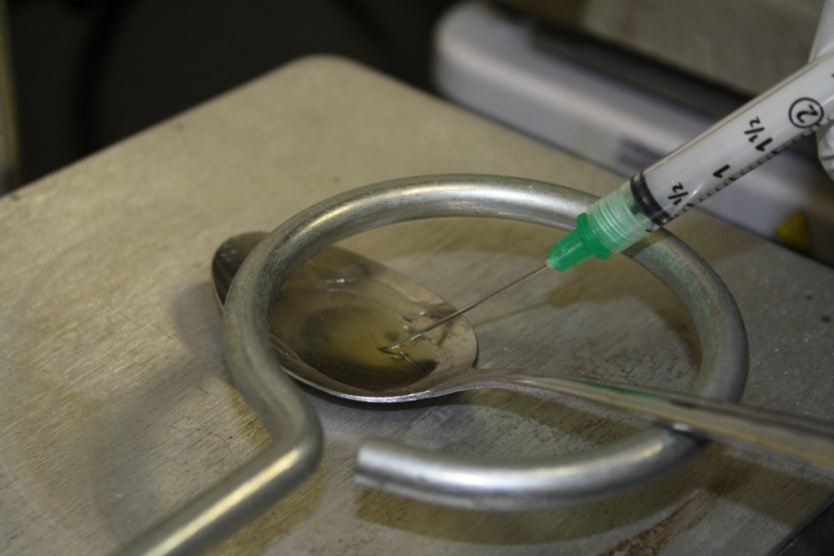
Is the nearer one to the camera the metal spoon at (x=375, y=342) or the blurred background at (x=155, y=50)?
the metal spoon at (x=375, y=342)

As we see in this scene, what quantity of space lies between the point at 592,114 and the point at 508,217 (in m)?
0.23

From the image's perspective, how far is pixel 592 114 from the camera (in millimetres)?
585

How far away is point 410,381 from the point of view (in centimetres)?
36

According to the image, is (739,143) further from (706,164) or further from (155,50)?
(155,50)

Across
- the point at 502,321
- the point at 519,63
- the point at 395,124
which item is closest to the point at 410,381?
the point at 502,321

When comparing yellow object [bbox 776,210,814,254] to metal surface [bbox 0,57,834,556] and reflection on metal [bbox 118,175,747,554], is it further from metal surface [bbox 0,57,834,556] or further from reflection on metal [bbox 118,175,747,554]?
reflection on metal [bbox 118,175,747,554]

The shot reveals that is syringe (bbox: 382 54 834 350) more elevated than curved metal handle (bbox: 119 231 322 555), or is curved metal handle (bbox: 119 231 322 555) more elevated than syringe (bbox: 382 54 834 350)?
syringe (bbox: 382 54 834 350)

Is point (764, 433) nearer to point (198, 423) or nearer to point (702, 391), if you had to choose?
point (702, 391)

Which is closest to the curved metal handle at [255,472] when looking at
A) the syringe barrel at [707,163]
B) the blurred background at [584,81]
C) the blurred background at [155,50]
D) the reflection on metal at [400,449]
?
the reflection on metal at [400,449]

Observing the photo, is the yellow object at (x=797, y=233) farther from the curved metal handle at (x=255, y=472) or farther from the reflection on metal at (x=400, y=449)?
the curved metal handle at (x=255, y=472)

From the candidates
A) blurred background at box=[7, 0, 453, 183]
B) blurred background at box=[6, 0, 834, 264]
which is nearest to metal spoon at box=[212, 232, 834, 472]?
blurred background at box=[6, 0, 834, 264]

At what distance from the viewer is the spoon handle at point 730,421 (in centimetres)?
26

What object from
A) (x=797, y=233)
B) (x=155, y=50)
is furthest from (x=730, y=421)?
A: (x=155, y=50)

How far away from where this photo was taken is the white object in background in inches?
20.6
